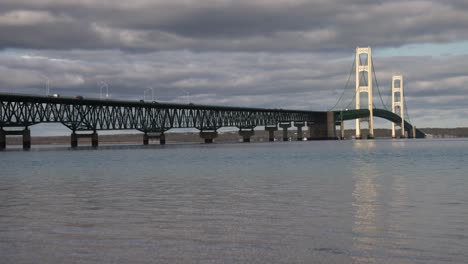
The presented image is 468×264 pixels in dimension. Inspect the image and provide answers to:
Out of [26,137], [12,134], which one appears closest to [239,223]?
[12,134]

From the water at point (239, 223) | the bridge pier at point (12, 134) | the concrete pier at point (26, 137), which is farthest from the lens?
the concrete pier at point (26, 137)

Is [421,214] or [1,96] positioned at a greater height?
[1,96]

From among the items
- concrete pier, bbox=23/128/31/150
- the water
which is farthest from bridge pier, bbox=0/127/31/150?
the water

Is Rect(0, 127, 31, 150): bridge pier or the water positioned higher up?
Rect(0, 127, 31, 150): bridge pier

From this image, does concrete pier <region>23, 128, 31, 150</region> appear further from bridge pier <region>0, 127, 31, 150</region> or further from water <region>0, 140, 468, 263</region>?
water <region>0, 140, 468, 263</region>

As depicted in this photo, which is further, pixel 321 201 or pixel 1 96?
pixel 1 96

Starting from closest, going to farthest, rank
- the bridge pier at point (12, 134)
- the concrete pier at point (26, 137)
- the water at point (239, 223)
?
the water at point (239, 223), the bridge pier at point (12, 134), the concrete pier at point (26, 137)

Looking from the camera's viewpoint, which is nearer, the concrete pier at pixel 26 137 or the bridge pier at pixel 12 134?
the bridge pier at pixel 12 134

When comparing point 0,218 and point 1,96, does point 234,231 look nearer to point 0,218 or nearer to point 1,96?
point 0,218

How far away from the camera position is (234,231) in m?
20.4

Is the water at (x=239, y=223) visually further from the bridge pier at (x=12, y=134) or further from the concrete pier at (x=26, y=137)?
the concrete pier at (x=26, y=137)

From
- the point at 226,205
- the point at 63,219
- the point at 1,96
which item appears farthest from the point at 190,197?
the point at 1,96

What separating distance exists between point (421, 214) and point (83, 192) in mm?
18176

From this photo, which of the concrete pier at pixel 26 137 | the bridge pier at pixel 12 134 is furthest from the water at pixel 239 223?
the concrete pier at pixel 26 137
